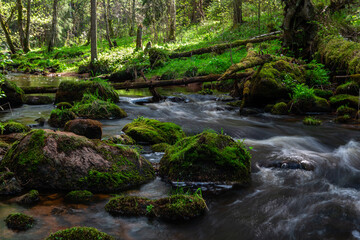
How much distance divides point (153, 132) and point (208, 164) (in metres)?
2.45

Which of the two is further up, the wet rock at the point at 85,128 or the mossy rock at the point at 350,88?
the mossy rock at the point at 350,88

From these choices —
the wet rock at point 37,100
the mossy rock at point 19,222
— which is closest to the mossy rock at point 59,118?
the wet rock at point 37,100

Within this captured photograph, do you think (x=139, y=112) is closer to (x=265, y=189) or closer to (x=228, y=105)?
(x=228, y=105)

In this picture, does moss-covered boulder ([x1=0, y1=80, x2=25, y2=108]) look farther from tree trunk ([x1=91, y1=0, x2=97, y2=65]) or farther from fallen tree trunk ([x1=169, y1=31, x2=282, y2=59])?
fallen tree trunk ([x1=169, y1=31, x2=282, y2=59])

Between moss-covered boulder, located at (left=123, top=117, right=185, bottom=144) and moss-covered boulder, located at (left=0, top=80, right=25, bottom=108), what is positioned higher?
moss-covered boulder, located at (left=0, top=80, right=25, bottom=108)

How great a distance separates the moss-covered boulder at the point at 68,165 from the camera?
14.5 feet

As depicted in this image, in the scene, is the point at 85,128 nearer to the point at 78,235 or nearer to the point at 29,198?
the point at 29,198

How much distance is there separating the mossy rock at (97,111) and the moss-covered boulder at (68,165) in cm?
526

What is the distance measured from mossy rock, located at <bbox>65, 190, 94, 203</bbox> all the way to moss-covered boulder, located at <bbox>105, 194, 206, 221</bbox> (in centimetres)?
40

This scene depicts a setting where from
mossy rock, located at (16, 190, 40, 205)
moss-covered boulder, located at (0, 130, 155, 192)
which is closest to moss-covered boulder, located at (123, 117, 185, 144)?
moss-covered boulder, located at (0, 130, 155, 192)

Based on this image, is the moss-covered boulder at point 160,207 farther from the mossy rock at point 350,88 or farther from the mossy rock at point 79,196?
the mossy rock at point 350,88

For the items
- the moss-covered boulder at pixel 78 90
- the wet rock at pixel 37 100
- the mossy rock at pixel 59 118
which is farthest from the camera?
the wet rock at pixel 37 100

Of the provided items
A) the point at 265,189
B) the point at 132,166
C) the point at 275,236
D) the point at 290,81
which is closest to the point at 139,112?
the point at 290,81

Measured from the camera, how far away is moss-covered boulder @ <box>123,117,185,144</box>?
23.3 ft
